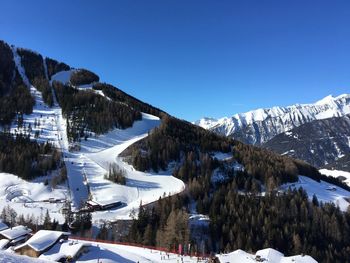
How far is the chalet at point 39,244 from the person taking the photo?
230 feet

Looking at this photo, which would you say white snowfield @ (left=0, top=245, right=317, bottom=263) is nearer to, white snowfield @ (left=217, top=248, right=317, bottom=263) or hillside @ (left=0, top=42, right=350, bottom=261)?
white snowfield @ (left=217, top=248, right=317, bottom=263)

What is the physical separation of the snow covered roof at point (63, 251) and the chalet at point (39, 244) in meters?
0.85

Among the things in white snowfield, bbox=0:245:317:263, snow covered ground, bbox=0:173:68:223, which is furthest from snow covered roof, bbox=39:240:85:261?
snow covered ground, bbox=0:173:68:223

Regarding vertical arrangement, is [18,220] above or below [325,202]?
below

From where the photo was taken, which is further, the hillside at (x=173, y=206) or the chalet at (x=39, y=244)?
the hillside at (x=173, y=206)

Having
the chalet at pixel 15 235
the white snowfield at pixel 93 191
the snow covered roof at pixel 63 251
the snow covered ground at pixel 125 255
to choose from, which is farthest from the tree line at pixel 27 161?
the snow covered roof at pixel 63 251

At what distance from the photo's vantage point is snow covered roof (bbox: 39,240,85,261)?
67438 millimetres

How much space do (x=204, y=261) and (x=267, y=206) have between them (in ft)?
335

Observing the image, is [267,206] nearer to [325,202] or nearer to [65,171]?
[325,202]

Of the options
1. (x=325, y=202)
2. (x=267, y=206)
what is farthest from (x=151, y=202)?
(x=325, y=202)

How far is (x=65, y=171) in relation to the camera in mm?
182875

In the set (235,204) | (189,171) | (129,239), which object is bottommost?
(129,239)

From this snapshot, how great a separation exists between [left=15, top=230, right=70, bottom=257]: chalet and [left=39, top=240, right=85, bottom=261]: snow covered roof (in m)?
0.85

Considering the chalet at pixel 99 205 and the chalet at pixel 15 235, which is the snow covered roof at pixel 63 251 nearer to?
the chalet at pixel 15 235
